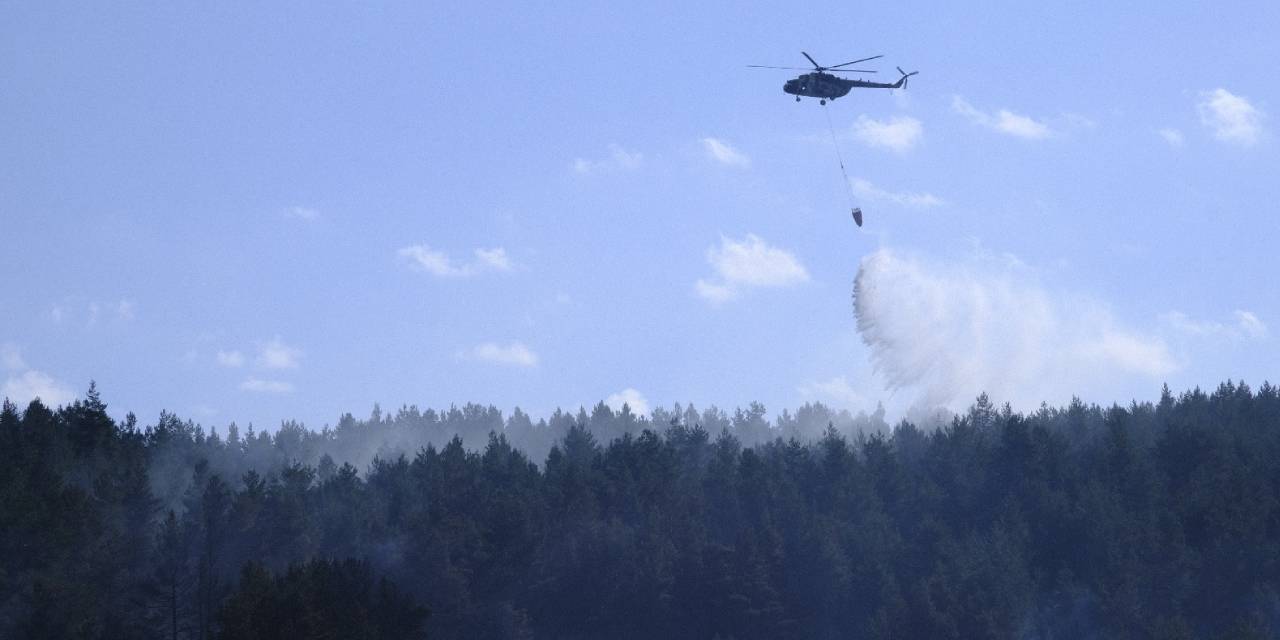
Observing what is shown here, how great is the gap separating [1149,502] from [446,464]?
43940 mm

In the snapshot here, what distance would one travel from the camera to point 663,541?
3406 inches

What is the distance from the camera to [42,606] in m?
67.9

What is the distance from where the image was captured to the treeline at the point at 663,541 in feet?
242

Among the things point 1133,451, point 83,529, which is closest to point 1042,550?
point 1133,451

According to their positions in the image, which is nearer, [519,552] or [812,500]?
[519,552]

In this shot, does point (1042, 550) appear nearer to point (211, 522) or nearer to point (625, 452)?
point (625, 452)

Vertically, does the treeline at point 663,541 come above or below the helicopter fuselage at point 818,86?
below

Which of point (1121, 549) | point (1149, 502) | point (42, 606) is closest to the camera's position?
point (42, 606)

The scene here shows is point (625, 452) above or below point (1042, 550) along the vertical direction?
above

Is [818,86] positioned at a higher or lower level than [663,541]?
higher

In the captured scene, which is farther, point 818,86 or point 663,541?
point 663,541

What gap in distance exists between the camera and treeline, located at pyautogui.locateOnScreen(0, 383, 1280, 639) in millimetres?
73875

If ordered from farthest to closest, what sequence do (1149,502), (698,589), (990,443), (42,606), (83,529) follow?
(990,443) < (1149,502) < (698,589) < (83,529) < (42,606)

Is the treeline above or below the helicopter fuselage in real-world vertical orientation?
below
